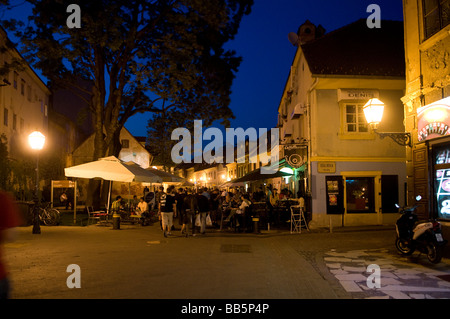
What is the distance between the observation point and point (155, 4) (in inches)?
818

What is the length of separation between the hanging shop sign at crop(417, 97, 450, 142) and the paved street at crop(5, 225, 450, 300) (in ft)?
9.77

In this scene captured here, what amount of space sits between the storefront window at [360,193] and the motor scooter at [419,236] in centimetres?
769

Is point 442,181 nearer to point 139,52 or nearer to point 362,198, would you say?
point 362,198

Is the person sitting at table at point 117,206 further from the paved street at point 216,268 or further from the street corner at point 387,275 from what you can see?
the street corner at point 387,275

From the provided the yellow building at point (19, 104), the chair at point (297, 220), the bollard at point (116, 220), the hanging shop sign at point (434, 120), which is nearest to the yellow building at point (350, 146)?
the chair at point (297, 220)

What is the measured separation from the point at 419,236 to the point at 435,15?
5.55 metres

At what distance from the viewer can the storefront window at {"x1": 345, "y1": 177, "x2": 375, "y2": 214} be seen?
1839cm

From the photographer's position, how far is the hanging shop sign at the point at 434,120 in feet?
30.9

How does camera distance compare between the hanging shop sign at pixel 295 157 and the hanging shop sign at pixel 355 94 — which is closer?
the hanging shop sign at pixel 355 94

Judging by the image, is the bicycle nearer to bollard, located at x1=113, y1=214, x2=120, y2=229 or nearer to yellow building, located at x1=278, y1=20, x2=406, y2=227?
bollard, located at x1=113, y1=214, x2=120, y2=229

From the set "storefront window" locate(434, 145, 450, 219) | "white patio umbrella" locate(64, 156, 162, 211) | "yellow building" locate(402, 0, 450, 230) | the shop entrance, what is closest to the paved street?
"storefront window" locate(434, 145, 450, 219)

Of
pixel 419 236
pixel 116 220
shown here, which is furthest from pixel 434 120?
pixel 116 220
